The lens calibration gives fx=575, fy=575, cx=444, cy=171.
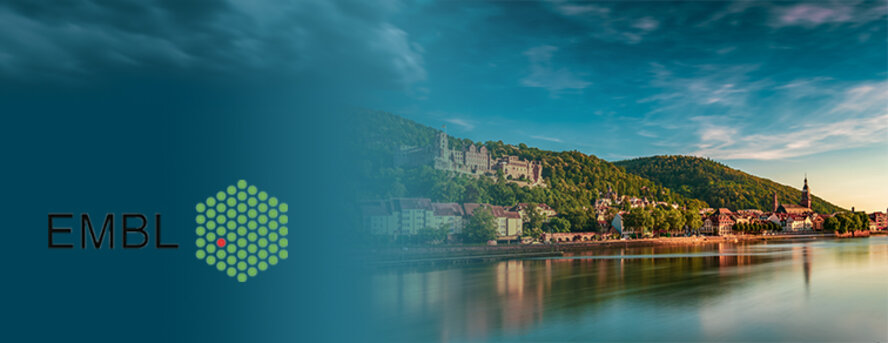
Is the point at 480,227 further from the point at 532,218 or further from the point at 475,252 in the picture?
the point at 532,218

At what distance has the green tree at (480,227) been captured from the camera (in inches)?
853

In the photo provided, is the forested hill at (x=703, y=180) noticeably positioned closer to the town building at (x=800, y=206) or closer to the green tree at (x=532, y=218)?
the town building at (x=800, y=206)

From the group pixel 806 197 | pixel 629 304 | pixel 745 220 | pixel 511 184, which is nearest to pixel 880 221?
pixel 806 197

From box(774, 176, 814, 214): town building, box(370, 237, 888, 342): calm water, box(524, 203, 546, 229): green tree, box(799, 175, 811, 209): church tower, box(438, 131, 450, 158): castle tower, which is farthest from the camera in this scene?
box(799, 175, 811, 209): church tower

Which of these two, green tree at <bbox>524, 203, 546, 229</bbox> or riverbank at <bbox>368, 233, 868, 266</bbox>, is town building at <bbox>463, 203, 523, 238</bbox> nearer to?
green tree at <bbox>524, 203, 546, 229</bbox>

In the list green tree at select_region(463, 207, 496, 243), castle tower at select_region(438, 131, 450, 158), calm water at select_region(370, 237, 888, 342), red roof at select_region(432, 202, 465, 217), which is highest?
castle tower at select_region(438, 131, 450, 158)

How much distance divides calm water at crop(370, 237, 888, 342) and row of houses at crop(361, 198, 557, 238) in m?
1.21

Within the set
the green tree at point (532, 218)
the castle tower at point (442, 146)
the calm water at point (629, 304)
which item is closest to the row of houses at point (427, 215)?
the green tree at point (532, 218)

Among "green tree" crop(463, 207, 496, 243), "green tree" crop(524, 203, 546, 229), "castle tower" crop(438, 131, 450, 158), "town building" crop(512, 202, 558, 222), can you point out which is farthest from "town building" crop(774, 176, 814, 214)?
"castle tower" crop(438, 131, 450, 158)

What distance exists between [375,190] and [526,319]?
2.98 metres

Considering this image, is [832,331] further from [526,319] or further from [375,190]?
[375,190]

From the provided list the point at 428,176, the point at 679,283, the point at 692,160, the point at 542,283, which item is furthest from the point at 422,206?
the point at 692,160

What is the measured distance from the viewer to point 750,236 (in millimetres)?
44969

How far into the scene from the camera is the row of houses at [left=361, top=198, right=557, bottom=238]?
32.0ft
